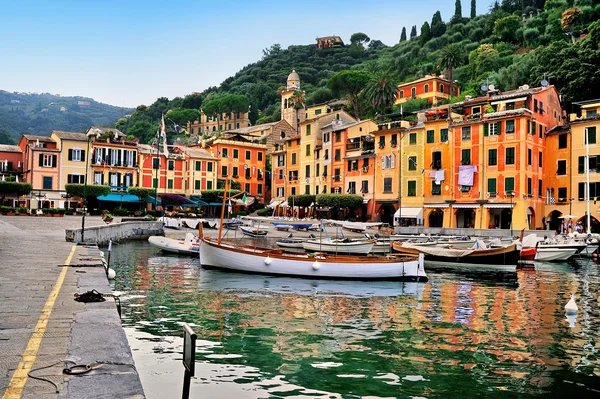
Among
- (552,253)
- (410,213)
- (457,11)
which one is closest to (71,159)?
(410,213)

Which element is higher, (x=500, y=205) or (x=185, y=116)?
(x=185, y=116)

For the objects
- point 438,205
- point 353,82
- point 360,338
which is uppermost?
point 353,82

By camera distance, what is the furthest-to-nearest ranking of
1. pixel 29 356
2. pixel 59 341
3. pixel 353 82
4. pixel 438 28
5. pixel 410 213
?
pixel 438 28 → pixel 353 82 → pixel 410 213 → pixel 59 341 → pixel 29 356

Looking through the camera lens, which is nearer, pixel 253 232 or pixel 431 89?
pixel 253 232

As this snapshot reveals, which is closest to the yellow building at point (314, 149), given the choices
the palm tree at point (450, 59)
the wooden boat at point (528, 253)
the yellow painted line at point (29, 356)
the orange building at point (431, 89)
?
the orange building at point (431, 89)

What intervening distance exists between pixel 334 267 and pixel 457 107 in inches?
1631

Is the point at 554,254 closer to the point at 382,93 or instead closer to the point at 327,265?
the point at 327,265

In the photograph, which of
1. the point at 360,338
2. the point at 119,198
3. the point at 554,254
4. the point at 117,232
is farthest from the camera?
the point at 119,198

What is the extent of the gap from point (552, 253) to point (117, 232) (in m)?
35.7

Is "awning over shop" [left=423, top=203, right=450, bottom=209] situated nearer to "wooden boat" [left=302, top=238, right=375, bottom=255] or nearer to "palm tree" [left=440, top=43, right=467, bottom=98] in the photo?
"wooden boat" [left=302, top=238, right=375, bottom=255]

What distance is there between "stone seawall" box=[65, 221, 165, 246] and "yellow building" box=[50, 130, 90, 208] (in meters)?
21.7

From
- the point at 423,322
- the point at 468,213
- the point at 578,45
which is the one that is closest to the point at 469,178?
the point at 468,213

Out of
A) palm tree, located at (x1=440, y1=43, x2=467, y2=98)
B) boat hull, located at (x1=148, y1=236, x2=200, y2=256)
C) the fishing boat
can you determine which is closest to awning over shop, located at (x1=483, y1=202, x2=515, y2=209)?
the fishing boat

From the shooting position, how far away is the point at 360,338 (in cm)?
1450
